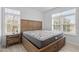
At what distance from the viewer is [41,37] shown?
1.65 meters

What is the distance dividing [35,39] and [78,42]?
2.62 feet

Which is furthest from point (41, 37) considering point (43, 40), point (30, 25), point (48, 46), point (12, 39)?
point (12, 39)

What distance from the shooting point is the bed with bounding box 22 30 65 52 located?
161 cm

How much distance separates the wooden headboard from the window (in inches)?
11.8

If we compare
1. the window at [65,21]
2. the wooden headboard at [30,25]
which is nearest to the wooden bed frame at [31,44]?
the wooden headboard at [30,25]

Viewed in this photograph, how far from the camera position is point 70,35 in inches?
67.7

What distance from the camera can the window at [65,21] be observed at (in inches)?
67.3

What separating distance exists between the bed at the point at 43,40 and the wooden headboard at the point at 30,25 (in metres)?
0.07

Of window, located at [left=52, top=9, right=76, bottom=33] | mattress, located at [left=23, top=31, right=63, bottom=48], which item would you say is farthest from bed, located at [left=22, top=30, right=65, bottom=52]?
window, located at [left=52, top=9, right=76, bottom=33]

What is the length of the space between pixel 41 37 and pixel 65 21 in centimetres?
57

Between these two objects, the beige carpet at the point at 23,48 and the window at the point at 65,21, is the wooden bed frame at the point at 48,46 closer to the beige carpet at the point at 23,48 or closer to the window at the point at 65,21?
the beige carpet at the point at 23,48

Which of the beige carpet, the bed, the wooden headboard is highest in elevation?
the wooden headboard

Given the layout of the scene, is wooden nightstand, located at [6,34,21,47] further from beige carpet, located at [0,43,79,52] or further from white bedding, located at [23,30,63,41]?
white bedding, located at [23,30,63,41]
